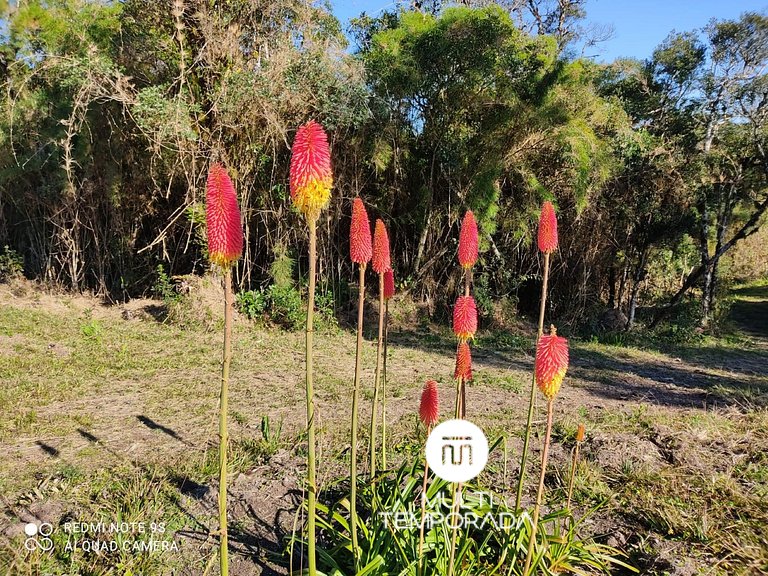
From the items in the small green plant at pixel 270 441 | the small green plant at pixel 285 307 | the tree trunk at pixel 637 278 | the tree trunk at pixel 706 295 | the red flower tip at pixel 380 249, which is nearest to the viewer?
the red flower tip at pixel 380 249

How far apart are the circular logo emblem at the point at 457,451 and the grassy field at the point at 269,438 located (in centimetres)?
122

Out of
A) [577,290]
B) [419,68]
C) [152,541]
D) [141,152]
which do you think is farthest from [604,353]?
[141,152]

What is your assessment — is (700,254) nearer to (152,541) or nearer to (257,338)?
(257,338)

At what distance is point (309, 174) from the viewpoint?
60.6 inches

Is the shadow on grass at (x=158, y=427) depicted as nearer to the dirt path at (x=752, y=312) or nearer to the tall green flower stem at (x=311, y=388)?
the tall green flower stem at (x=311, y=388)

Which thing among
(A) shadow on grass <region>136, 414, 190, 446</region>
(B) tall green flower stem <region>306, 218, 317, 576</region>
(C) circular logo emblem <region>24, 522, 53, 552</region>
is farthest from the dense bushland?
(B) tall green flower stem <region>306, 218, 317, 576</region>

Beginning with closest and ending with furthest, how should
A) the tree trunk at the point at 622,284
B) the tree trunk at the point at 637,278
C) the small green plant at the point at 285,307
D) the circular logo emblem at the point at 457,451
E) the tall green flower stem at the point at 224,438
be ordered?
the tall green flower stem at the point at 224,438, the circular logo emblem at the point at 457,451, the small green plant at the point at 285,307, the tree trunk at the point at 637,278, the tree trunk at the point at 622,284

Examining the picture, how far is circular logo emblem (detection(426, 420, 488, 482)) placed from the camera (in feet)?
5.22

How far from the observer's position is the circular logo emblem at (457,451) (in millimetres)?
1590

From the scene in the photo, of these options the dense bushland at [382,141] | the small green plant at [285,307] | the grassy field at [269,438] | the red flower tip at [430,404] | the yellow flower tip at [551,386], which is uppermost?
the dense bushland at [382,141]

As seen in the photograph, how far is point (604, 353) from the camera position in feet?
26.9

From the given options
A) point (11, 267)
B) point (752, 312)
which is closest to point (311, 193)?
point (11, 267)

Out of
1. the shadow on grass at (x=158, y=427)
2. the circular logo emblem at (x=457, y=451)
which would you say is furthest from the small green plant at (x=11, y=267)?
the circular logo emblem at (x=457, y=451)

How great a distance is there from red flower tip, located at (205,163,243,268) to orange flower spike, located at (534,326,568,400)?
103cm
